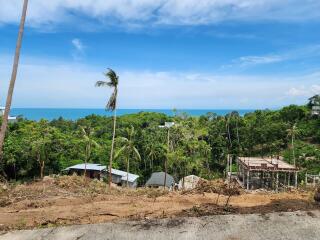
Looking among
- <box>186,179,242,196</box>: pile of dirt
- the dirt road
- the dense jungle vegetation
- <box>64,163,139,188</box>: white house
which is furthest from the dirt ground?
<box>64,163,139,188</box>: white house

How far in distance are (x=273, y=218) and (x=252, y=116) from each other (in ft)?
250

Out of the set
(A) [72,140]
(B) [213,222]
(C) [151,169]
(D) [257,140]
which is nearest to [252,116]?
(D) [257,140]

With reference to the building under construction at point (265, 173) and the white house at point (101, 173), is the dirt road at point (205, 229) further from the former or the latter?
the white house at point (101, 173)

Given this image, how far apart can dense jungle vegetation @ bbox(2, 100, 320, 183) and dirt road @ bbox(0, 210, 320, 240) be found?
39.6ft

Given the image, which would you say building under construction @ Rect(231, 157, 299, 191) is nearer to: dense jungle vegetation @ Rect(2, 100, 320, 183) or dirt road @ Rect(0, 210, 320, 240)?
dense jungle vegetation @ Rect(2, 100, 320, 183)

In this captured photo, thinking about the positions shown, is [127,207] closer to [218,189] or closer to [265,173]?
[218,189]

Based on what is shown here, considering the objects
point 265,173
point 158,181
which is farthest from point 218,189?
point 158,181

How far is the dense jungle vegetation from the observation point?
37719 millimetres

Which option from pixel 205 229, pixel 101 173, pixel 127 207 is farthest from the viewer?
pixel 101 173

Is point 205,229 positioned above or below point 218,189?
above

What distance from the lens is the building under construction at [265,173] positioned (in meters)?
29.1

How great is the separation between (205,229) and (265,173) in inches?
1075

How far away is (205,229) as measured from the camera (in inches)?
307

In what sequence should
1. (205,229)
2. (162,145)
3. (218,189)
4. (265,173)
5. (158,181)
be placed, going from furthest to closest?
(162,145) → (158,181) → (265,173) → (218,189) → (205,229)
